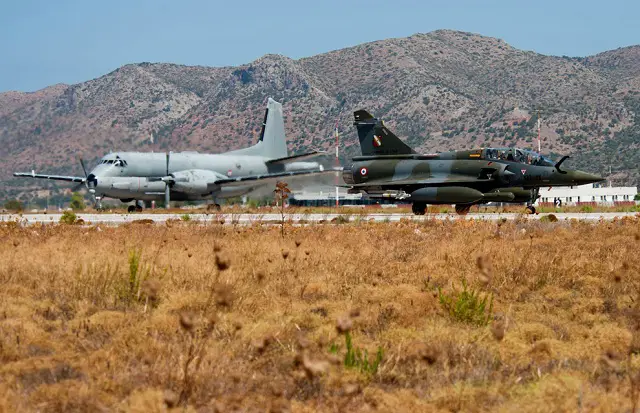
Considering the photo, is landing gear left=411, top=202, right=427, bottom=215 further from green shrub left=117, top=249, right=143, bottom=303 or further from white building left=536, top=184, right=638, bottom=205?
A: white building left=536, top=184, right=638, bottom=205

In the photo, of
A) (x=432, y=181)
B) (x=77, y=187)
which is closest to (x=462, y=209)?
(x=432, y=181)

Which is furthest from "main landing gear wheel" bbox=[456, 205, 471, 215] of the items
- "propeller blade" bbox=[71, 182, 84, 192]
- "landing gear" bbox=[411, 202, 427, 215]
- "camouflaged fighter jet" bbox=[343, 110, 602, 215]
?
"propeller blade" bbox=[71, 182, 84, 192]

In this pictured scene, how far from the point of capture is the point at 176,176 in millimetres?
→ 44000

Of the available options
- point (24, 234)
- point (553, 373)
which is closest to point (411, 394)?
point (553, 373)

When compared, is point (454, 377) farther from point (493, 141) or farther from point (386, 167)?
point (493, 141)

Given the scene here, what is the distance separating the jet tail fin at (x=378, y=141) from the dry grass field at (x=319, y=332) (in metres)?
21.1

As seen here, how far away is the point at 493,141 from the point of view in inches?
6043

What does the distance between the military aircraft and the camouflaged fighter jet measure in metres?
11.2

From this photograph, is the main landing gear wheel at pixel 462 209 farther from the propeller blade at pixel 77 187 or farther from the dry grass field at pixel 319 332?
the propeller blade at pixel 77 187

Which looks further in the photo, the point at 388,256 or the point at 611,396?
the point at 388,256

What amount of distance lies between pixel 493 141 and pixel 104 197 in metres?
122

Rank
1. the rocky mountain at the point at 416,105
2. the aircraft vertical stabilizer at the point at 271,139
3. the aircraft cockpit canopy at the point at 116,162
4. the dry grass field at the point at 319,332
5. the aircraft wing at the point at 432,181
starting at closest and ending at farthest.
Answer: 1. the dry grass field at the point at 319,332
2. the aircraft wing at the point at 432,181
3. the aircraft cockpit canopy at the point at 116,162
4. the aircraft vertical stabilizer at the point at 271,139
5. the rocky mountain at the point at 416,105

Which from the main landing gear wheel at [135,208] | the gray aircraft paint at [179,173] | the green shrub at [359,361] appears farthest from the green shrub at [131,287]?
the main landing gear wheel at [135,208]

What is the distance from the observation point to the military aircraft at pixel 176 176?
4187cm
